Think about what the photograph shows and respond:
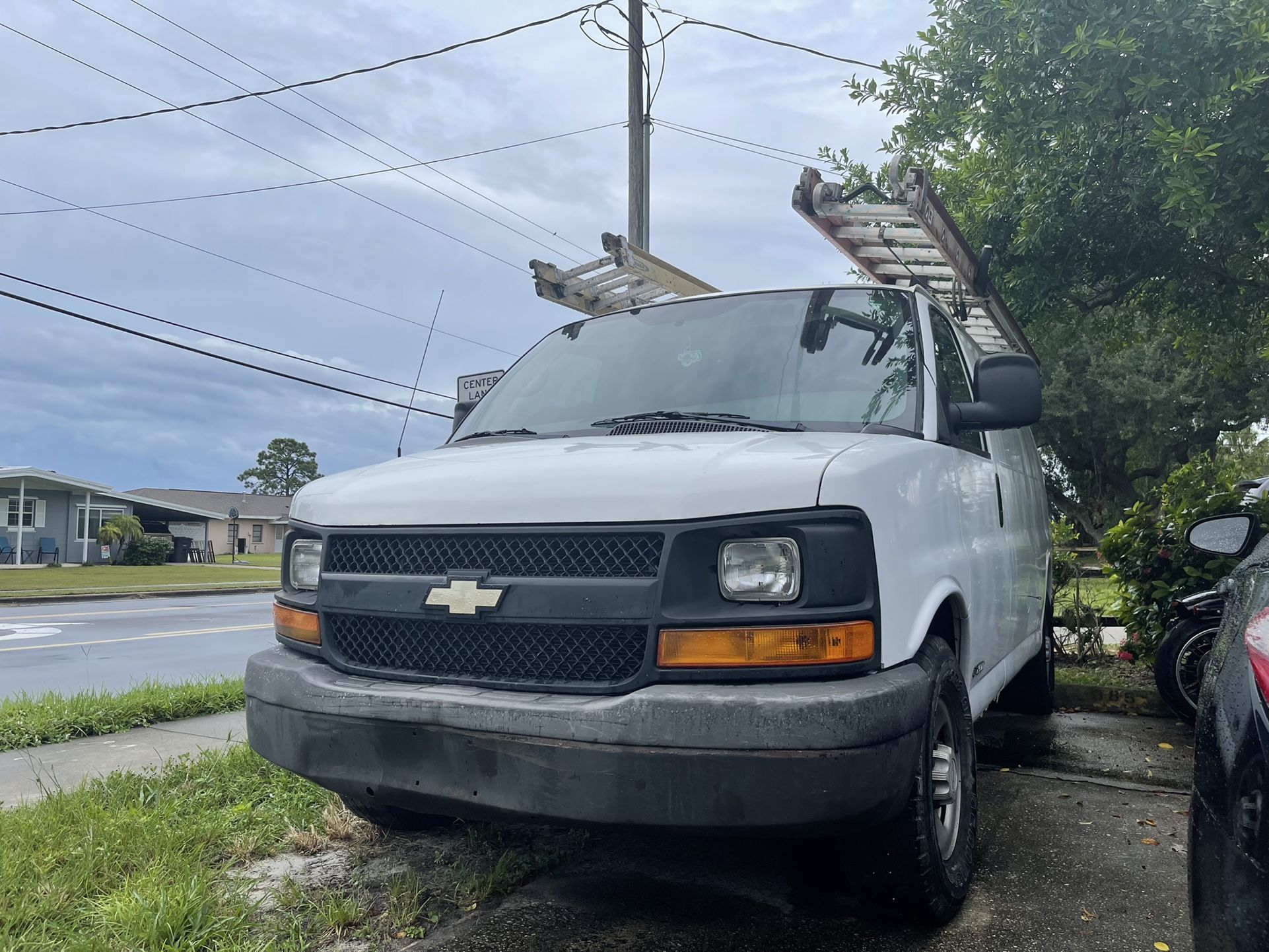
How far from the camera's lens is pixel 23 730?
5.74 metres

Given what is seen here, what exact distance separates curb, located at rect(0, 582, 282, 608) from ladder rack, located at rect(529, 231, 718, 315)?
1744 centimetres

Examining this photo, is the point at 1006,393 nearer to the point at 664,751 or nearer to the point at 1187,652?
the point at 664,751

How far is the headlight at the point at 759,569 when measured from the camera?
7.68 ft

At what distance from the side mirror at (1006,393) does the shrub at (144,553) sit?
4877cm

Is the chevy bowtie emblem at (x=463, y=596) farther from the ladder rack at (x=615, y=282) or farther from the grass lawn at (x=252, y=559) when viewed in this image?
the grass lawn at (x=252, y=559)

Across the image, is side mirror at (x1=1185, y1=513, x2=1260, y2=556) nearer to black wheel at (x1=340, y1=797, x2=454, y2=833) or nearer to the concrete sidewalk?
black wheel at (x1=340, y1=797, x2=454, y2=833)

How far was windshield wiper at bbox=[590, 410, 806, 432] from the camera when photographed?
3043 mm

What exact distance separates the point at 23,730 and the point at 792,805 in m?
5.31

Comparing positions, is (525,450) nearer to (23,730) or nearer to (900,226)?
(900,226)

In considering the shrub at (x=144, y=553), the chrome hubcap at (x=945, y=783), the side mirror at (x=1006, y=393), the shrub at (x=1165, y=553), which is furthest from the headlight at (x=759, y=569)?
the shrub at (x=144, y=553)

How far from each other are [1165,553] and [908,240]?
3413 millimetres

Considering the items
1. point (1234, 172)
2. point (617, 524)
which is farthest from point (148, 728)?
point (1234, 172)

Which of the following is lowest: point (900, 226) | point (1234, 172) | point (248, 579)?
point (248, 579)

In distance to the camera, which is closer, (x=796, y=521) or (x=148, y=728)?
(x=796, y=521)
